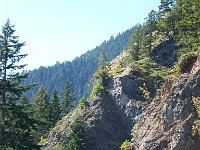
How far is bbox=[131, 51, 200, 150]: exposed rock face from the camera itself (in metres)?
32.3

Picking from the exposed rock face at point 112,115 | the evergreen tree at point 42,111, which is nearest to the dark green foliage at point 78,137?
the exposed rock face at point 112,115

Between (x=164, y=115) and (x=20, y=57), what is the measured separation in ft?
43.5

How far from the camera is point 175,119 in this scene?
34094 mm

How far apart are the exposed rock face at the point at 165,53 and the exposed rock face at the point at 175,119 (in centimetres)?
4228

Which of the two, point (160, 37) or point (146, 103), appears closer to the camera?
point (146, 103)

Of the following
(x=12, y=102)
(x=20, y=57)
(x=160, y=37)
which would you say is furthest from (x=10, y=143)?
(x=160, y=37)

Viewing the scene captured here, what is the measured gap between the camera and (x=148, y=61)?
256 feet

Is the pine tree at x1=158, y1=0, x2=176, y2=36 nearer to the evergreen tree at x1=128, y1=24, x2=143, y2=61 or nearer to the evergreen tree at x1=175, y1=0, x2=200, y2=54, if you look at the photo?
the evergreen tree at x1=128, y1=24, x2=143, y2=61

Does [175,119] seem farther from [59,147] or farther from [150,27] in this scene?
[150,27]

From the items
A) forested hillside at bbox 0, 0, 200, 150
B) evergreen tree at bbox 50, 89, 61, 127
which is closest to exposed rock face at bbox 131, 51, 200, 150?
forested hillside at bbox 0, 0, 200, 150

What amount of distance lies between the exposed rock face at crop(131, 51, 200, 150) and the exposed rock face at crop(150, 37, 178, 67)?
139ft

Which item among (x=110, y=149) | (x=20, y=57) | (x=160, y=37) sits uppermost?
(x=160, y=37)

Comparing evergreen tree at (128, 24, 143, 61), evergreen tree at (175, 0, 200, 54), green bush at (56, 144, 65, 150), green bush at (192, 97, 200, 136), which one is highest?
evergreen tree at (128, 24, 143, 61)

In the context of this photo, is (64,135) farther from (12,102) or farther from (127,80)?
(12,102)
